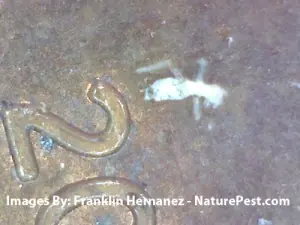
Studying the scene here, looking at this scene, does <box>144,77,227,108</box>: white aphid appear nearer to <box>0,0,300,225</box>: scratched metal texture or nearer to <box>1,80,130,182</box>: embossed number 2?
<box>0,0,300,225</box>: scratched metal texture

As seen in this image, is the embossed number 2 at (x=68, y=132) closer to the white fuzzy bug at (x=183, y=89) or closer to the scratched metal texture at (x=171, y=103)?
the scratched metal texture at (x=171, y=103)

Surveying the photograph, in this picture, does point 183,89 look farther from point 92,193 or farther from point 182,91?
point 92,193

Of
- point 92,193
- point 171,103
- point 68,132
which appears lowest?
point 92,193

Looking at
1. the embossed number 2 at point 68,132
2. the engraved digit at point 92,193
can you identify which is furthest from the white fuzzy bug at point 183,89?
the engraved digit at point 92,193

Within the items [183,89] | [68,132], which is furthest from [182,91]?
[68,132]

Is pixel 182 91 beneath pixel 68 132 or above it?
above

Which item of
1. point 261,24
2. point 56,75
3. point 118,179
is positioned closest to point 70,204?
point 118,179

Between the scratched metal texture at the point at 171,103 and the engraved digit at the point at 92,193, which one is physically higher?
the scratched metal texture at the point at 171,103

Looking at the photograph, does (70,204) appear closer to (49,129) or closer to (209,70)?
(49,129)
